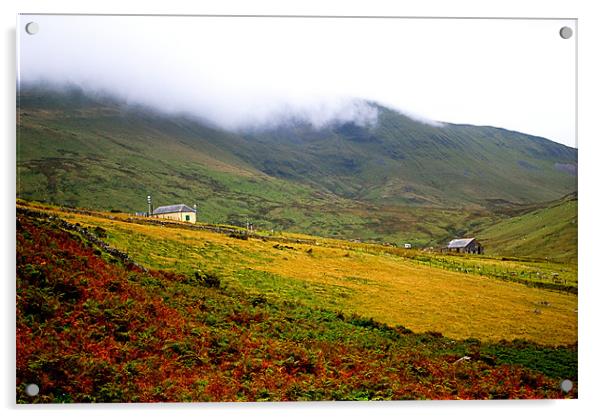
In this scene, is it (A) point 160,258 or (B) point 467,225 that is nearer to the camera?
(A) point 160,258

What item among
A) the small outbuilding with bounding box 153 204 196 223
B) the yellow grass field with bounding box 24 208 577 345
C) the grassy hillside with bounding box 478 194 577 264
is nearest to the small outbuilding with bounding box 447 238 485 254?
the grassy hillside with bounding box 478 194 577 264

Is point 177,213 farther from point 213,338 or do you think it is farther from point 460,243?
point 460,243

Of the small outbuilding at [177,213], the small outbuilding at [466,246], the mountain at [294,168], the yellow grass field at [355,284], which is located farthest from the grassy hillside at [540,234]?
the small outbuilding at [177,213]

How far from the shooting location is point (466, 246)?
9.76m

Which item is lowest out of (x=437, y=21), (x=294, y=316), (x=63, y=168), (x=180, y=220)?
(x=294, y=316)

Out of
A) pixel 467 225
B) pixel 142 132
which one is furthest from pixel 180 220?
pixel 467 225

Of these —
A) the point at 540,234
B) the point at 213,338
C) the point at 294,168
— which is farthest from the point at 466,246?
the point at 213,338

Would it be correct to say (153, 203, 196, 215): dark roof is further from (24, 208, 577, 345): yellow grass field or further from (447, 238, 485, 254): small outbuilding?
(447, 238, 485, 254): small outbuilding

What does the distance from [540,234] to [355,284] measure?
312 cm

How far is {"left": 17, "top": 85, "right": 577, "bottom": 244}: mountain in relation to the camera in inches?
348

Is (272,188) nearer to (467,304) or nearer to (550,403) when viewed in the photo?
(467,304)

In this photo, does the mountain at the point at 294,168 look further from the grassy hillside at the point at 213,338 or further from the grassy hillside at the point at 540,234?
the grassy hillside at the point at 213,338

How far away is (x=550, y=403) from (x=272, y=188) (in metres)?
5.69

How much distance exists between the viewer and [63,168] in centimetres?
867
